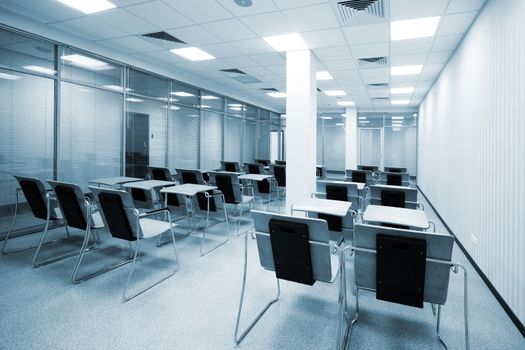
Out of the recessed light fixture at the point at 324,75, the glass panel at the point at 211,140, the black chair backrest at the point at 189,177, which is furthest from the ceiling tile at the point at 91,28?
the recessed light fixture at the point at 324,75

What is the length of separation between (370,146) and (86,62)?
1131 cm

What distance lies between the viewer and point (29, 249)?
12.5 ft

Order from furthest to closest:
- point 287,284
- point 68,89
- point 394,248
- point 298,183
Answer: point 298,183, point 68,89, point 287,284, point 394,248

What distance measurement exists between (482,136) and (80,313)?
4.26 metres

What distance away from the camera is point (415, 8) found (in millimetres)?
3684

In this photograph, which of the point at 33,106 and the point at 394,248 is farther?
the point at 33,106

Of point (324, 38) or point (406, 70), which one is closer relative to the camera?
point (324, 38)

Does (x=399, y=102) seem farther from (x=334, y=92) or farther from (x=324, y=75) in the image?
(x=324, y=75)

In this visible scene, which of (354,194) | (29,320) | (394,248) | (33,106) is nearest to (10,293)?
(29,320)

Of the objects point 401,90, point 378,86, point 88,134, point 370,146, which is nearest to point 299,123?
point 88,134

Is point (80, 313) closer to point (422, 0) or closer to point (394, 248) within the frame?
point (394, 248)

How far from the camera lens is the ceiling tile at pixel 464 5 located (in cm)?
349

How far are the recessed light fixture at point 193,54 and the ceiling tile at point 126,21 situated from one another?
0.94 meters

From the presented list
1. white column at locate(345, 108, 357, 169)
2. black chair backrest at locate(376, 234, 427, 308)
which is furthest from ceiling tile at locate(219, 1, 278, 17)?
white column at locate(345, 108, 357, 169)
